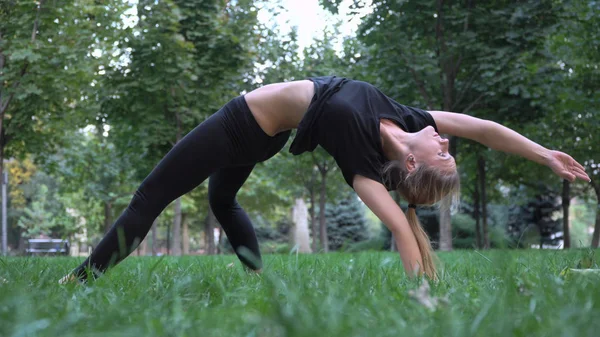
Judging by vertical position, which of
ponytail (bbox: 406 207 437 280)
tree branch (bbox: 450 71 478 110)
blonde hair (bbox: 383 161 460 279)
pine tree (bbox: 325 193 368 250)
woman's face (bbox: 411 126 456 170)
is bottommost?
pine tree (bbox: 325 193 368 250)

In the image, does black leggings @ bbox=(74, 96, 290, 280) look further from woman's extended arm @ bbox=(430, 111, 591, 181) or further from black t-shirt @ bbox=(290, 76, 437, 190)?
woman's extended arm @ bbox=(430, 111, 591, 181)

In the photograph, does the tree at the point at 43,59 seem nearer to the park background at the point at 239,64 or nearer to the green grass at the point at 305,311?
the park background at the point at 239,64

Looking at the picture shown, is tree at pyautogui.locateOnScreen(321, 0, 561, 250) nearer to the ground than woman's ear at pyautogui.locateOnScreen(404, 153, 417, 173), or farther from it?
farther from it

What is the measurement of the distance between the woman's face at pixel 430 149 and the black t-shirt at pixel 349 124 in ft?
0.68

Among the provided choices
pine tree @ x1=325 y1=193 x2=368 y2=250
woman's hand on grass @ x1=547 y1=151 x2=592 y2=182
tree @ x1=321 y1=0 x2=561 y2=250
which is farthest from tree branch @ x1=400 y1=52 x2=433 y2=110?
pine tree @ x1=325 y1=193 x2=368 y2=250

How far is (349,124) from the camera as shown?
3.51m

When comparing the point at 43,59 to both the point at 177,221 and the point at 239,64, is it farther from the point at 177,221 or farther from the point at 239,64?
the point at 177,221

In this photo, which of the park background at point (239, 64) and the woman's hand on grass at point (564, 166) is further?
the park background at point (239, 64)

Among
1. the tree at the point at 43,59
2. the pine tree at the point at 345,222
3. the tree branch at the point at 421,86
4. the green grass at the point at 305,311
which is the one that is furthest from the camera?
the pine tree at the point at 345,222

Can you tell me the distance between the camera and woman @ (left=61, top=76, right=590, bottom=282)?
3.49 m

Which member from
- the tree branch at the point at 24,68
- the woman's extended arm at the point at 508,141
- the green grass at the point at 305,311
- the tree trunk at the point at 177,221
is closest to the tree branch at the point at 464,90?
the tree trunk at the point at 177,221

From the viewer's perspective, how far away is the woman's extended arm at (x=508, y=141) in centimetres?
385

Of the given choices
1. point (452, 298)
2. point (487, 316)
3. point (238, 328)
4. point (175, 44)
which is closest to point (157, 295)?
point (238, 328)

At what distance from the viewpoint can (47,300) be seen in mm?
2191
